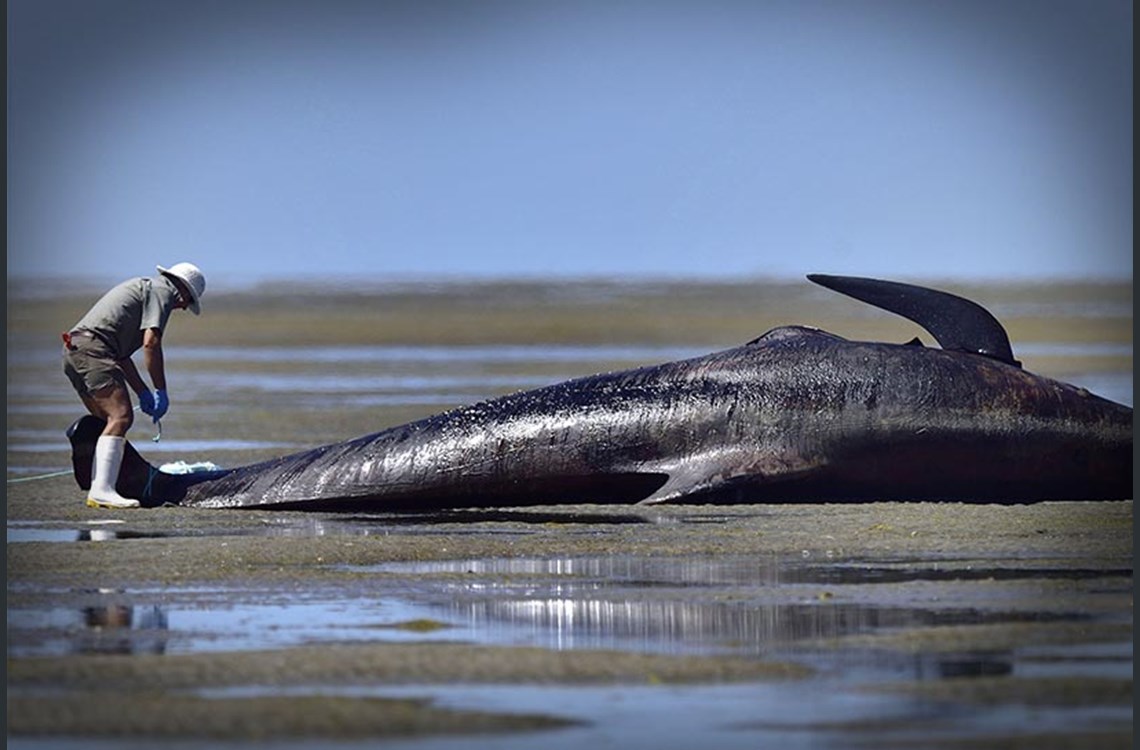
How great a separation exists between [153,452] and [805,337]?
736cm

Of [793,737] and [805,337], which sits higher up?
[805,337]

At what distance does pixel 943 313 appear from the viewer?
58.2ft

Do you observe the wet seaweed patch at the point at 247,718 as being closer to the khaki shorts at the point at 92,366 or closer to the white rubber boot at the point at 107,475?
the white rubber boot at the point at 107,475

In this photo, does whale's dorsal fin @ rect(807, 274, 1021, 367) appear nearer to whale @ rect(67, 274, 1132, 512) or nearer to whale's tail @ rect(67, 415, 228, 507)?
whale @ rect(67, 274, 1132, 512)

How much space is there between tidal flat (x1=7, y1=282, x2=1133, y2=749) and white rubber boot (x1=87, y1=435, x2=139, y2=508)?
32 centimetres

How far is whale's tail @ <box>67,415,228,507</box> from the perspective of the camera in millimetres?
17266

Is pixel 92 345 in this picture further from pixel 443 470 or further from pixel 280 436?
pixel 280 436

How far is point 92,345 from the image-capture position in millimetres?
17141

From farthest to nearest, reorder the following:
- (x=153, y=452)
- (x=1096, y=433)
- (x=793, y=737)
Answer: (x=153, y=452) → (x=1096, y=433) → (x=793, y=737)

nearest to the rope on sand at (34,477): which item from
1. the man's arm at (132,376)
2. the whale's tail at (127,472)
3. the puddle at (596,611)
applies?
the whale's tail at (127,472)

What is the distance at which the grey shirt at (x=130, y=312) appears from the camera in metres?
17.2

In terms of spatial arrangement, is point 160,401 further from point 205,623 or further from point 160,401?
point 205,623

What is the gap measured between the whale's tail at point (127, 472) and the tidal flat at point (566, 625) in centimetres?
31

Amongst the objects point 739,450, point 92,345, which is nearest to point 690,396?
point 739,450
